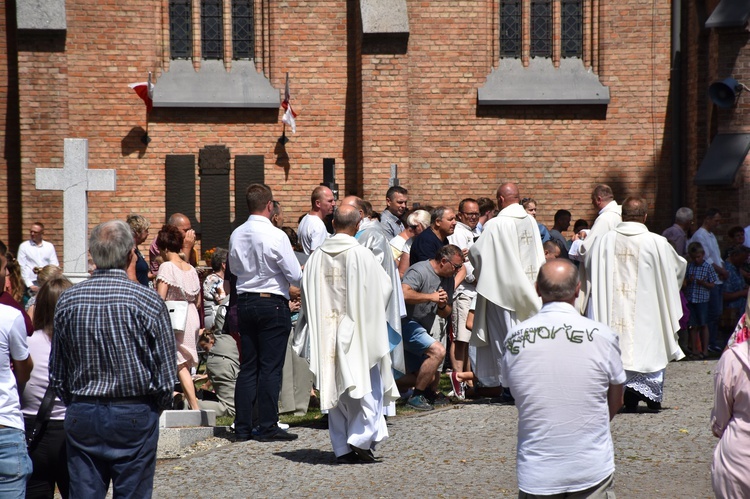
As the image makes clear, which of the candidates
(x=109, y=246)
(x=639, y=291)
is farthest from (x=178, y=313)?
(x=109, y=246)

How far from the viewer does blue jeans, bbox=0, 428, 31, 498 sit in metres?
5.17

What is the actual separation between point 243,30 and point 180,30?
1029 mm

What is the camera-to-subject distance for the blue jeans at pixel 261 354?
895cm

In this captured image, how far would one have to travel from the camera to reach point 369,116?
17.6 meters

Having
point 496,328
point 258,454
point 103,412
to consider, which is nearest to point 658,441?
point 496,328

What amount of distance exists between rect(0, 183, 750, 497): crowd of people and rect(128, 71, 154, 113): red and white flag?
2723mm

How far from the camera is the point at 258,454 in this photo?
8.54 metres

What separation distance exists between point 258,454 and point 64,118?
Answer: 401 inches

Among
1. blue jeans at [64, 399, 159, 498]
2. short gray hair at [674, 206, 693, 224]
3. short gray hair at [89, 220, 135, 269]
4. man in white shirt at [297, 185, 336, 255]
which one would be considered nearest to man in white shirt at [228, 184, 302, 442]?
man in white shirt at [297, 185, 336, 255]

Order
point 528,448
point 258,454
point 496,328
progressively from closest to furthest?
point 528,448
point 258,454
point 496,328

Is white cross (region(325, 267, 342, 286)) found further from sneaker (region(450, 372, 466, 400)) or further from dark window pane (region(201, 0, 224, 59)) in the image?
dark window pane (region(201, 0, 224, 59))

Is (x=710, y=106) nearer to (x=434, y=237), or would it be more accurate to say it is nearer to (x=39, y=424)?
(x=434, y=237)

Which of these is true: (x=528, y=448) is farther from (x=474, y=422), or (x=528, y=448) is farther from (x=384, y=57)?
(x=384, y=57)

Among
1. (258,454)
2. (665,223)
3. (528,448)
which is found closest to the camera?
(528,448)
